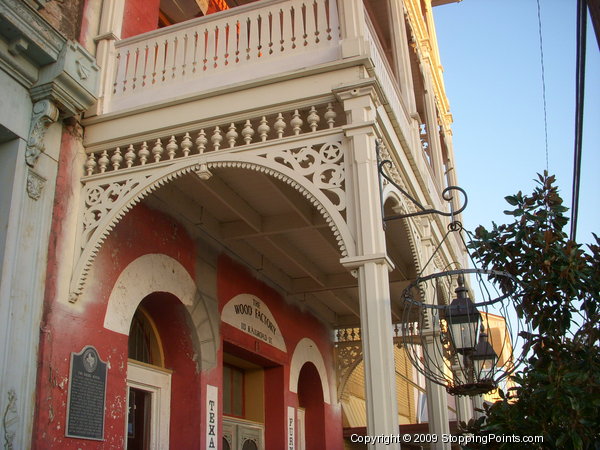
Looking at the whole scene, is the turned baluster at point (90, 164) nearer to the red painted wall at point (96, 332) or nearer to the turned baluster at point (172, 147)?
the red painted wall at point (96, 332)

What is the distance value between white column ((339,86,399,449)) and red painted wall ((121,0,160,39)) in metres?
3.30

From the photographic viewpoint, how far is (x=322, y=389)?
1235 centimetres

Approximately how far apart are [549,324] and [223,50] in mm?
4270

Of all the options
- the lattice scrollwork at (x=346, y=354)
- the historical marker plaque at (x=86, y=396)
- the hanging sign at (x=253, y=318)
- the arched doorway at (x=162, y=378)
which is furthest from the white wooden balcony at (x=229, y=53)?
the lattice scrollwork at (x=346, y=354)

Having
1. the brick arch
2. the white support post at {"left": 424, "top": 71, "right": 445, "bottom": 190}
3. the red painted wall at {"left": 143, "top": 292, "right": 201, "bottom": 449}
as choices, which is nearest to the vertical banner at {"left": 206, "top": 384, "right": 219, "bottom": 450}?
the red painted wall at {"left": 143, "top": 292, "right": 201, "bottom": 449}

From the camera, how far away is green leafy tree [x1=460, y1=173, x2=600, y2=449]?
4254 millimetres

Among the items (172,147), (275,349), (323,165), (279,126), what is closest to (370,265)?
(323,165)

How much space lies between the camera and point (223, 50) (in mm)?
7055

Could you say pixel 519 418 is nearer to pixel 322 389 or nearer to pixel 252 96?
pixel 252 96

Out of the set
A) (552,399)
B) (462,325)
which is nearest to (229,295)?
(462,325)

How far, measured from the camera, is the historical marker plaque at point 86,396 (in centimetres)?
626

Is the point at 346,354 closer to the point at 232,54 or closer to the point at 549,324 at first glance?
the point at 232,54

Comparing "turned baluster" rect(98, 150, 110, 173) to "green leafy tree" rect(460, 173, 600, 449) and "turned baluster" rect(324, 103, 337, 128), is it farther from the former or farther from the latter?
"green leafy tree" rect(460, 173, 600, 449)

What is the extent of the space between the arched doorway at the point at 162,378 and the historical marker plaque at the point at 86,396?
0.88m
